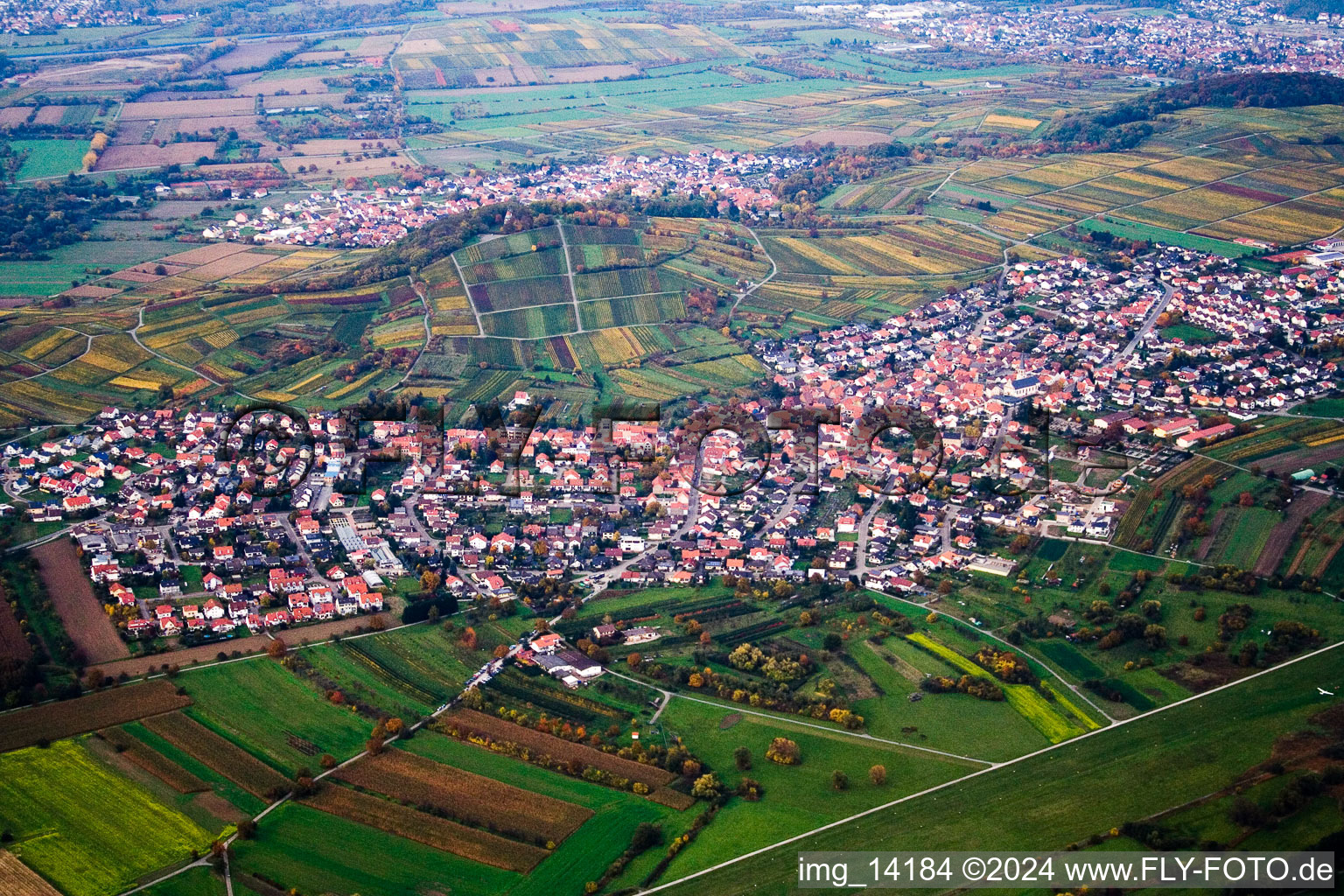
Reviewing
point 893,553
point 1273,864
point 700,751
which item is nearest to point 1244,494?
point 893,553

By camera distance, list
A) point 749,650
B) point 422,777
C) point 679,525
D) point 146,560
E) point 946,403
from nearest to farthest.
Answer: point 422,777, point 749,650, point 146,560, point 679,525, point 946,403

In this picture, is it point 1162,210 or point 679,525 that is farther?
point 1162,210

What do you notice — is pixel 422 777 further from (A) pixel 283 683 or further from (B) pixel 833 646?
(B) pixel 833 646

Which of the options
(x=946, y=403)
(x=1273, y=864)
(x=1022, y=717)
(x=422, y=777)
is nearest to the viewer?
(x=1273, y=864)

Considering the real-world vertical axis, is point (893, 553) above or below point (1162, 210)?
below

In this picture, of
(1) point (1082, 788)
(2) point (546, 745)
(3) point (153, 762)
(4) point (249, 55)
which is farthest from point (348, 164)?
(1) point (1082, 788)

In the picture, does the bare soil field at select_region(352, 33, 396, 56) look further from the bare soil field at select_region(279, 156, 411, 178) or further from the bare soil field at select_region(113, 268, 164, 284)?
the bare soil field at select_region(113, 268, 164, 284)

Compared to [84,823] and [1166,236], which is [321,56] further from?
[84,823]
